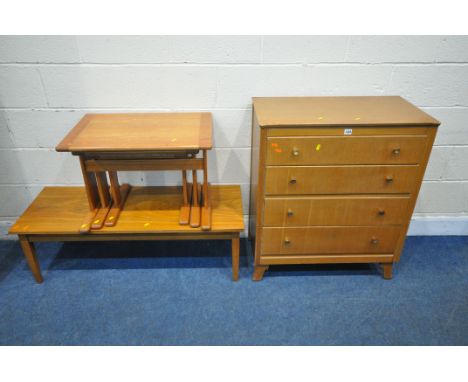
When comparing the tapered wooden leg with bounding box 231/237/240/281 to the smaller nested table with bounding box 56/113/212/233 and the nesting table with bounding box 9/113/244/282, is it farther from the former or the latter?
the smaller nested table with bounding box 56/113/212/233

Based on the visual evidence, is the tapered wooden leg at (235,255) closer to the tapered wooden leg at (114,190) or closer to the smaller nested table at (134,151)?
the smaller nested table at (134,151)

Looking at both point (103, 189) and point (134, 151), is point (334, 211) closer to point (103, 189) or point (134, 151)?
point (134, 151)

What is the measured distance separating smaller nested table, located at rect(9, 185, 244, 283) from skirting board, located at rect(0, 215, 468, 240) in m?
0.48

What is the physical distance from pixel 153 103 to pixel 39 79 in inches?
24.0

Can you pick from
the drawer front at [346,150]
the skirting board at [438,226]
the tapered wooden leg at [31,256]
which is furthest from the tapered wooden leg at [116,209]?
the skirting board at [438,226]

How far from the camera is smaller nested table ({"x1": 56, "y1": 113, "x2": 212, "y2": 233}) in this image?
1.66 meters

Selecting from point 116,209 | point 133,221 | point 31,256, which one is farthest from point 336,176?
point 31,256

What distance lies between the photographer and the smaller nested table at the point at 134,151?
166 centimetres

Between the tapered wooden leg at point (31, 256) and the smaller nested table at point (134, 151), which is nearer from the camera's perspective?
the smaller nested table at point (134, 151)

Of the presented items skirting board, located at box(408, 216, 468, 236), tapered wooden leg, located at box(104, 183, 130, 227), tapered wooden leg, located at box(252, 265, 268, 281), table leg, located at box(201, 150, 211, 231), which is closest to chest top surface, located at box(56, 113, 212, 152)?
table leg, located at box(201, 150, 211, 231)

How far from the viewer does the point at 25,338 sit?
1764mm

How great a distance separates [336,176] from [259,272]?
0.73 metres
